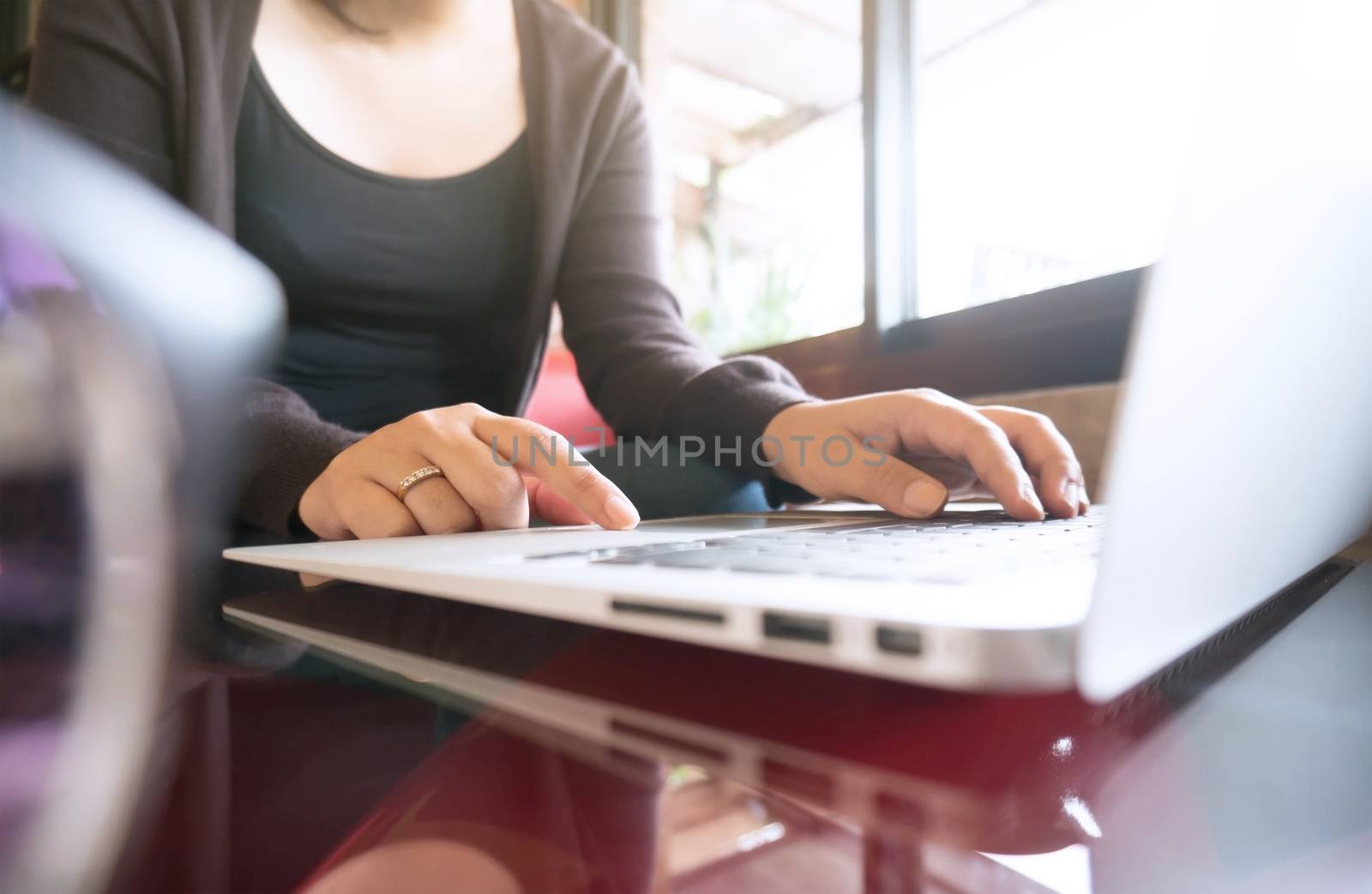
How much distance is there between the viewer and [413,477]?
1.49 ft

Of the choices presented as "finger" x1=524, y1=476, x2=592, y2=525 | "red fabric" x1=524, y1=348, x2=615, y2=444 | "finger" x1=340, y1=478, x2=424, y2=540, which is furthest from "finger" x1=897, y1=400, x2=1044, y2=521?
"red fabric" x1=524, y1=348, x2=615, y2=444

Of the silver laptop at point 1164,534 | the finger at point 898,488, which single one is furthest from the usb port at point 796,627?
the finger at point 898,488

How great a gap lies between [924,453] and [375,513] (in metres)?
0.40

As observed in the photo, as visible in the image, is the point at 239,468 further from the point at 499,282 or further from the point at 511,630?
the point at 499,282

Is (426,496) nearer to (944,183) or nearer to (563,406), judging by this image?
(563,406)

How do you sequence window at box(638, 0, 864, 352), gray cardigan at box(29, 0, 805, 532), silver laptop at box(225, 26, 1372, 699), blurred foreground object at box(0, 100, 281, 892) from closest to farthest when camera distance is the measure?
1. silver laptop at box(225, 26, 1372, 699)
2. blurred foreground object at box(0, 100, 281, 892)
3. gray cardigan at box(29, 0, 805, 532)
4. window at box(638, 0, 864, 352)

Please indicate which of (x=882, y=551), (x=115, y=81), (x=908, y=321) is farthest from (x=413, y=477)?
(x=908, y=321)

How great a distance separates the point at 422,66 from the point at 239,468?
0.63m

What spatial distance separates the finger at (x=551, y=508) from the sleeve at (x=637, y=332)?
18cm

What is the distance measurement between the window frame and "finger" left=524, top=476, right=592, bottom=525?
2.41 ft

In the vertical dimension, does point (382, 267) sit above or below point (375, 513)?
above

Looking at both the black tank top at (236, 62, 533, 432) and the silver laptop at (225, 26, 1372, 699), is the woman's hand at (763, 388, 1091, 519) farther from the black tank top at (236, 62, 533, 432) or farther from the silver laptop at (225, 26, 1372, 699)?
the black tank top at (236, 62, 533, 432)

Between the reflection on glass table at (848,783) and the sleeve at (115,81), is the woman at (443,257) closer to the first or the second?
the sleeve at (115,81)

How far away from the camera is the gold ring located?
45cm
